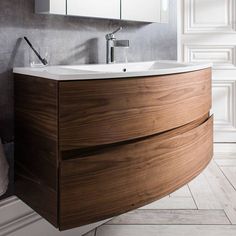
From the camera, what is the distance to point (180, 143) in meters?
1.47

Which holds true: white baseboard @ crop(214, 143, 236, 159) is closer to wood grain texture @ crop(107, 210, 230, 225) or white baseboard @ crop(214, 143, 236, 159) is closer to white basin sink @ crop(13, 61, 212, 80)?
wood grain texture @ crop(107, 210, 230, 225)

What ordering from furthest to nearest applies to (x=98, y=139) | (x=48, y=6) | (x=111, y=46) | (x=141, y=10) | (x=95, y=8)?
(x=141, y=10) < (x=111, y=46) < (x=95, y=8) < (x=48, y=6) < (x=98, y=139)

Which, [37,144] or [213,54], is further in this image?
[213,54]

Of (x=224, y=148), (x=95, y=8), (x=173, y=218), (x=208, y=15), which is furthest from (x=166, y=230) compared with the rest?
(x=208, y=15)

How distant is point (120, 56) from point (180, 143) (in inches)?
27.1

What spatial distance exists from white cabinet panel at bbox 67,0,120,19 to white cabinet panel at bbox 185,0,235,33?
1.22 m

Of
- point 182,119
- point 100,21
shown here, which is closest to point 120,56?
point 100,21

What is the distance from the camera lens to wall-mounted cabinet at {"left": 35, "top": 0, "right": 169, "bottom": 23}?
5.11 ft

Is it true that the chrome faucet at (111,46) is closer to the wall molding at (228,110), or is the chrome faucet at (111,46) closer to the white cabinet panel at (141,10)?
the white cabinet panel at (141,10)

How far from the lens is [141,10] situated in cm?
203

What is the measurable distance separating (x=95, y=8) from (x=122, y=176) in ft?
2.78

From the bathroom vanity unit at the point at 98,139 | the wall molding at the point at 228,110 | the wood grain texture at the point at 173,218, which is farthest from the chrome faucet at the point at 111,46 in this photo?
the wall molding at the point at 228,110

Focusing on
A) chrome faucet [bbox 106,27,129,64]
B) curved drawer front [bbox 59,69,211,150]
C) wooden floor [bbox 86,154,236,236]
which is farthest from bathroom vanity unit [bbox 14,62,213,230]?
chrome faucet [bbox 106,27,129,64]

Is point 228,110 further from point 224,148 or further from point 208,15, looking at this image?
point 208,15
